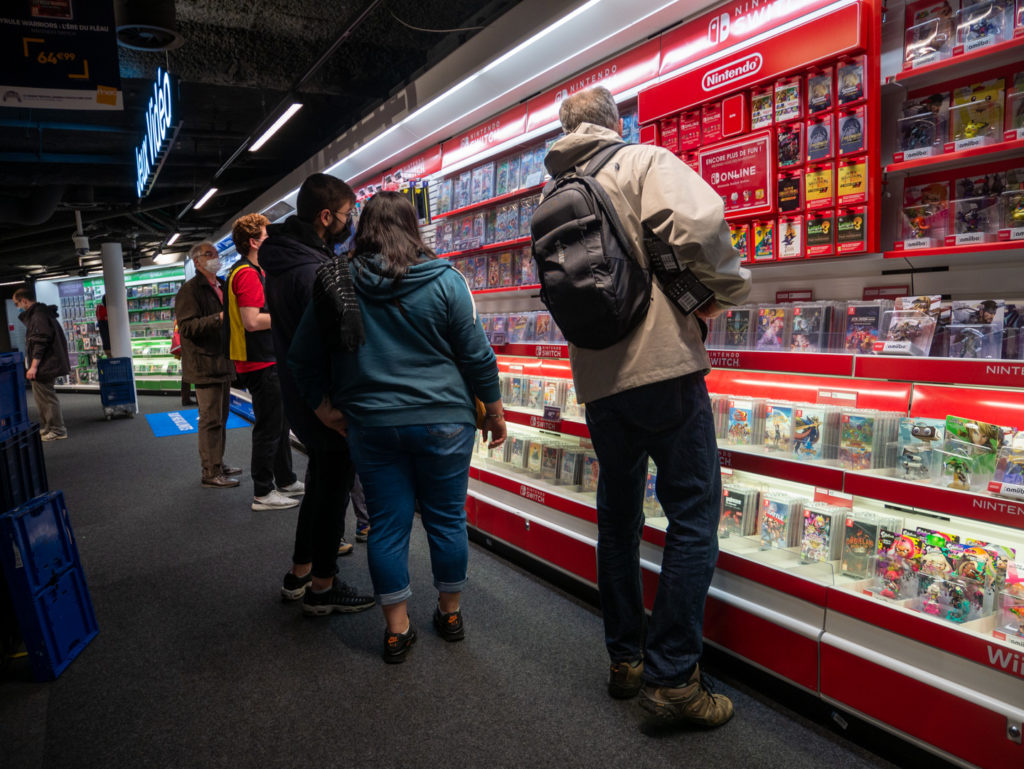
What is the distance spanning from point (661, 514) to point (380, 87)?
703cm

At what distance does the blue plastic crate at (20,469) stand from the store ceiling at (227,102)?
3487 mm

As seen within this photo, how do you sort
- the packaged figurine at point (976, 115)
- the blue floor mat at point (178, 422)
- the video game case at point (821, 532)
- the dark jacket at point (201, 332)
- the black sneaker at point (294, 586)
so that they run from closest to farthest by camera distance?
the packaged figurine at point (976, 115) → the video game case at point (821, 532) → the black sneaker at point (294, 586) → the dark jacket at point (201, 332) → the blue floor mat at point (178, 422)

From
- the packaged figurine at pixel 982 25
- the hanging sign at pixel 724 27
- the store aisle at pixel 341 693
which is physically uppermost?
the hanging sign at pixel 724 27

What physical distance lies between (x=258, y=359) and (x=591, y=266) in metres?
3.24

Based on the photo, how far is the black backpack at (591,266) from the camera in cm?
194

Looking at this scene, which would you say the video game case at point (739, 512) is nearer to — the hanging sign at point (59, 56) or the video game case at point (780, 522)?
the video game case at point (780, 522)

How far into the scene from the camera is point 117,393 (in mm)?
10555

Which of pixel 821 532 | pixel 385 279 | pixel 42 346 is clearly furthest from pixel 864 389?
pixel 42 346

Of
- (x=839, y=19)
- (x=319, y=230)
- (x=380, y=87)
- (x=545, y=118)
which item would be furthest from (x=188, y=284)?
(x=839, y=19)

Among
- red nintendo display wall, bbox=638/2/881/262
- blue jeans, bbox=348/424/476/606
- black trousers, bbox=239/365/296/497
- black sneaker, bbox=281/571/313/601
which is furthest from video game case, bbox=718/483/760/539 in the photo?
black trousers, bbox=239/365/296/497

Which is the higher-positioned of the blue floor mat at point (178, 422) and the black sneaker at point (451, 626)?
the black sneaker at point (451, 626)

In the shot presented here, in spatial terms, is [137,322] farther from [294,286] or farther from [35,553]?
[294,286]

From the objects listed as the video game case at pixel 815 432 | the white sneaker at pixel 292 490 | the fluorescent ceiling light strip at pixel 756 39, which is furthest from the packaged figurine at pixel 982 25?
the white sneaker at pixel 292 490

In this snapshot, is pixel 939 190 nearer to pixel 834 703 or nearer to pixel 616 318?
pixel 616 318
